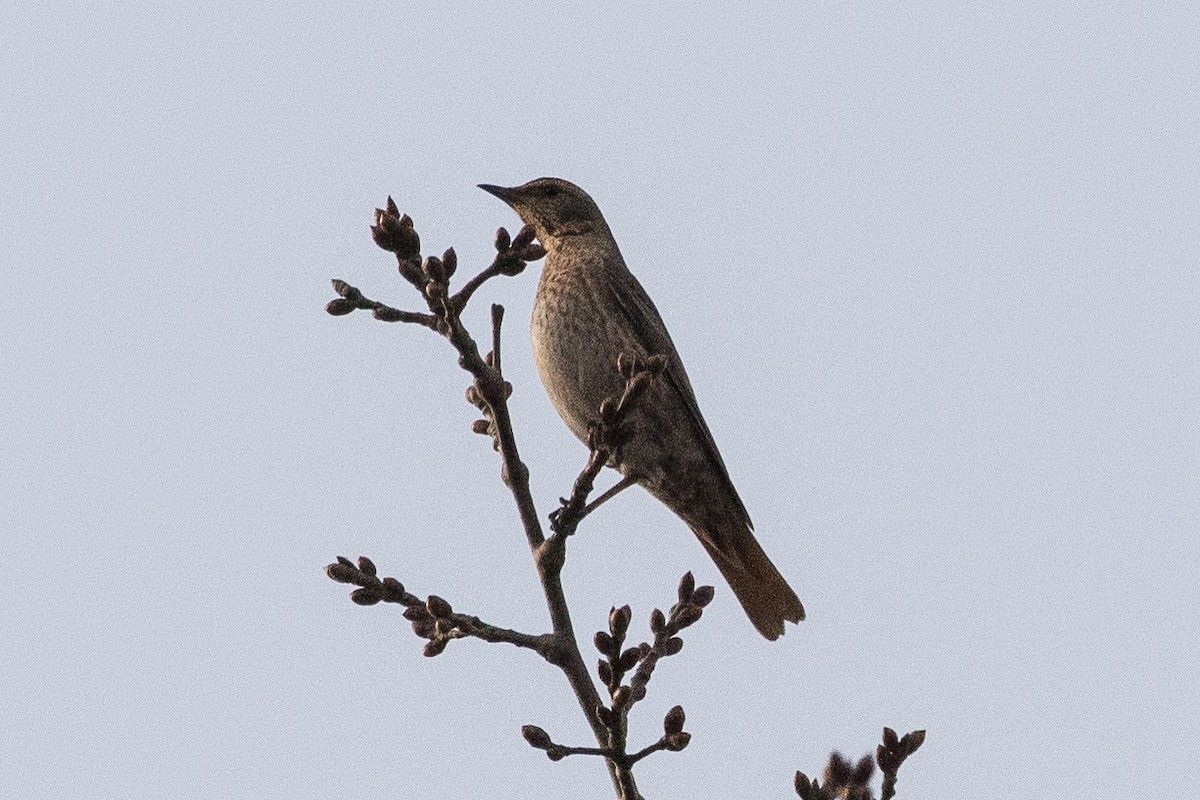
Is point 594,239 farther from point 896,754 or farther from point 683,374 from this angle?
point 896,754

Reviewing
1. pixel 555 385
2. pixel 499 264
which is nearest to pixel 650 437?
pixel 555 385

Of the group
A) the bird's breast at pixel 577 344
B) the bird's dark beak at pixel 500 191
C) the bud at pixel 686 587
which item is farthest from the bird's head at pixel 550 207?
the bud at pixel 686 587

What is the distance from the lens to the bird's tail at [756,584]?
7.08m

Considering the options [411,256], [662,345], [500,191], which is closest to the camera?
[411,256]

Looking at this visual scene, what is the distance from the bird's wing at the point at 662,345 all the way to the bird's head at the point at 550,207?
24.1 inches

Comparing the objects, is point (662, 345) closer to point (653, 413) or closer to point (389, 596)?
A: point (653, 413)

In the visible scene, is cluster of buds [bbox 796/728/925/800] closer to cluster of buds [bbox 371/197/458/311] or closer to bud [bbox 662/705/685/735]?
bud [bbox 662/705/685/735]

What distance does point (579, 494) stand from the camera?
13.4 ft

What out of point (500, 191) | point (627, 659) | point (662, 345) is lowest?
point (627, 659)

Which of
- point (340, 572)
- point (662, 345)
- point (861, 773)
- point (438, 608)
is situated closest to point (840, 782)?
point (861, 773)

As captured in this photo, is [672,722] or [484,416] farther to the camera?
[484,416]

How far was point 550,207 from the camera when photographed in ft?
26.9

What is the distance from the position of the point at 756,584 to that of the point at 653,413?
3.20 feet

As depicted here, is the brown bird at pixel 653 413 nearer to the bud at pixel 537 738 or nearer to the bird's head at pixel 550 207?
the bird's head at pixel 550 207
